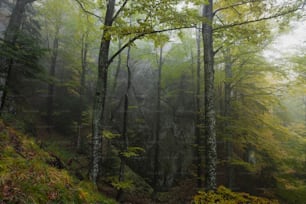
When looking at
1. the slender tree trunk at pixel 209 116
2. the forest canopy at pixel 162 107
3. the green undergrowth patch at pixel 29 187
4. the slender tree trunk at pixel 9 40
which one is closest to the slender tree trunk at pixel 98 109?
the forest canopy at pixel 162 107

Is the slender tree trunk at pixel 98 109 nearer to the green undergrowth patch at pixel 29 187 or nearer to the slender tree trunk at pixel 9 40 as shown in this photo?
the green undergrowth patch at pixel 29 187

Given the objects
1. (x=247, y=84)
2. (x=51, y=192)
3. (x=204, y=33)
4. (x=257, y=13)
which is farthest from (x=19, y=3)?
(x=247, y=84)

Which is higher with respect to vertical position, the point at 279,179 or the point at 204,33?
the point at 204,33

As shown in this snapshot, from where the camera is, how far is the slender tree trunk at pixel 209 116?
17.4ft

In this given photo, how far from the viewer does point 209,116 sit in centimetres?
559

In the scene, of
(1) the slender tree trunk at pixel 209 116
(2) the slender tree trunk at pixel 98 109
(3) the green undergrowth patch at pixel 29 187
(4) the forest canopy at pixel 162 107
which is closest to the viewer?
(3) the green undergrowth patch at pixel 29 187

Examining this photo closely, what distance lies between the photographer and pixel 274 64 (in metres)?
8.35

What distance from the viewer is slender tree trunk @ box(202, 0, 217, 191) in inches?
209

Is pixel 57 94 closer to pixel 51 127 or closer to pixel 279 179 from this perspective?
pixel 51 127

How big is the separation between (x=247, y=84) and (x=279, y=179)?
457cm

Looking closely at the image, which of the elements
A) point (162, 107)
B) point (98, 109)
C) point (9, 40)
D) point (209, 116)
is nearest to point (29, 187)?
point (98, 109)

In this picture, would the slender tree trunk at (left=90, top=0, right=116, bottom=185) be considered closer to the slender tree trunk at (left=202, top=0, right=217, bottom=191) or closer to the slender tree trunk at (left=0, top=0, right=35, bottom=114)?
the slender tree trunk at (left=202, top=0, right=217, bottom=191)

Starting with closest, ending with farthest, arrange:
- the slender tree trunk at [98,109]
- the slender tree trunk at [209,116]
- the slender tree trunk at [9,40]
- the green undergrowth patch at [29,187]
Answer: the green undergrowth patch at [29,187] → the slender tree trunk at [209,116] → the slender tree trunk at [98,109] → the slender tree trunk at [9,40]

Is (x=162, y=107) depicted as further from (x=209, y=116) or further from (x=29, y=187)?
(x=29, y=187)
